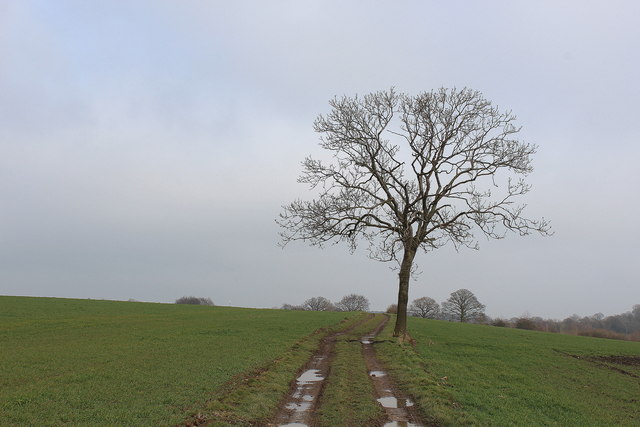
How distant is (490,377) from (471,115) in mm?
16435

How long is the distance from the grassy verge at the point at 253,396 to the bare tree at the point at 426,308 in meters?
114

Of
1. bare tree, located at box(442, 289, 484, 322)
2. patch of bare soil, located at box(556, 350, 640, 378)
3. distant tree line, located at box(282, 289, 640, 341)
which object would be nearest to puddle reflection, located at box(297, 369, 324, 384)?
patch of bare soil, located at box(556, 350, 640, 378)

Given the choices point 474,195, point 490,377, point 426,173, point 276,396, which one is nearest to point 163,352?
point 276,396

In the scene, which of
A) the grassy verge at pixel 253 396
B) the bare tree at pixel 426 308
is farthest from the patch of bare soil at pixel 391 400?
the bare tree at pixel 426 308

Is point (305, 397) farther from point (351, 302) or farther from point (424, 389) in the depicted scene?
point (351, 302)

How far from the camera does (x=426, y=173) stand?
91.3 feet

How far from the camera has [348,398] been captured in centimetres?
1184

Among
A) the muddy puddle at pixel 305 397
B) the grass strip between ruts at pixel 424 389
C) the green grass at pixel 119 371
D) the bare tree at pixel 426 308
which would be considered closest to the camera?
the muddy puddle at pixel 305 397

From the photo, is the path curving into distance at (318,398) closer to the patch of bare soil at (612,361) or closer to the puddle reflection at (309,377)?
the puddle reflection at (309,377)

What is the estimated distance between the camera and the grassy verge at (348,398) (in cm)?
992

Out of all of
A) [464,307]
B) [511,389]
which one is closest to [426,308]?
[464,307]

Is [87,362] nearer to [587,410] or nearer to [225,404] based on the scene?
[225,404]

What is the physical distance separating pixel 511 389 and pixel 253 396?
9.57m

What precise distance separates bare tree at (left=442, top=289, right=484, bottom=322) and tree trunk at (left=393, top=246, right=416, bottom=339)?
3418 inches
